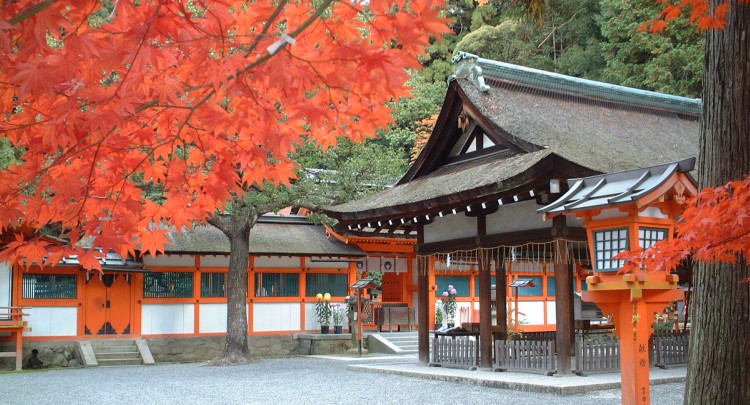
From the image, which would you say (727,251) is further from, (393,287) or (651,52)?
(651,52)

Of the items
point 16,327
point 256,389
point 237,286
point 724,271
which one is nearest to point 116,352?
point 16,327

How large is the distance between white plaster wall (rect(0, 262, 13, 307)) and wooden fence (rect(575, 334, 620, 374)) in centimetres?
1272

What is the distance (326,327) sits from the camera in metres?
20.8

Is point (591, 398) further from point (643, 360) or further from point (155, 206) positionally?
point (155, 206)

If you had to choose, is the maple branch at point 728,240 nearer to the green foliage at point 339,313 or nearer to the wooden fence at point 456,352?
the wooden fence at point 456,352

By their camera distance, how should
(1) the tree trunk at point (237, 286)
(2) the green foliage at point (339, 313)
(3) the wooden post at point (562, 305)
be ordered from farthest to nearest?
1. (2) the green foliage at point (339, 313)
2. (1) the tree trunk at point (237, 286)
3. (3) the wooden post at point (562, 305)

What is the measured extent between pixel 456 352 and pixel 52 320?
9.94 meters

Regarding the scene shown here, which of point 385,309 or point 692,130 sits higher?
point 692,130

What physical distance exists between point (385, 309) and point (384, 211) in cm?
944

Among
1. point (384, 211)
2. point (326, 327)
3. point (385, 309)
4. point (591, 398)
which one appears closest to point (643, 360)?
point (591, 398)

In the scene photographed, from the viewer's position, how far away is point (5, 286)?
17531mm

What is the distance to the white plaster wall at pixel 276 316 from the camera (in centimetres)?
2050

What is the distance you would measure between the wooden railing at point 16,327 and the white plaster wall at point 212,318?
4.37m

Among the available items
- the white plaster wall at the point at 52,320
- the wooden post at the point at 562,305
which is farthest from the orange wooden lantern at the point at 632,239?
the white plaster wall at the point at 52,320
